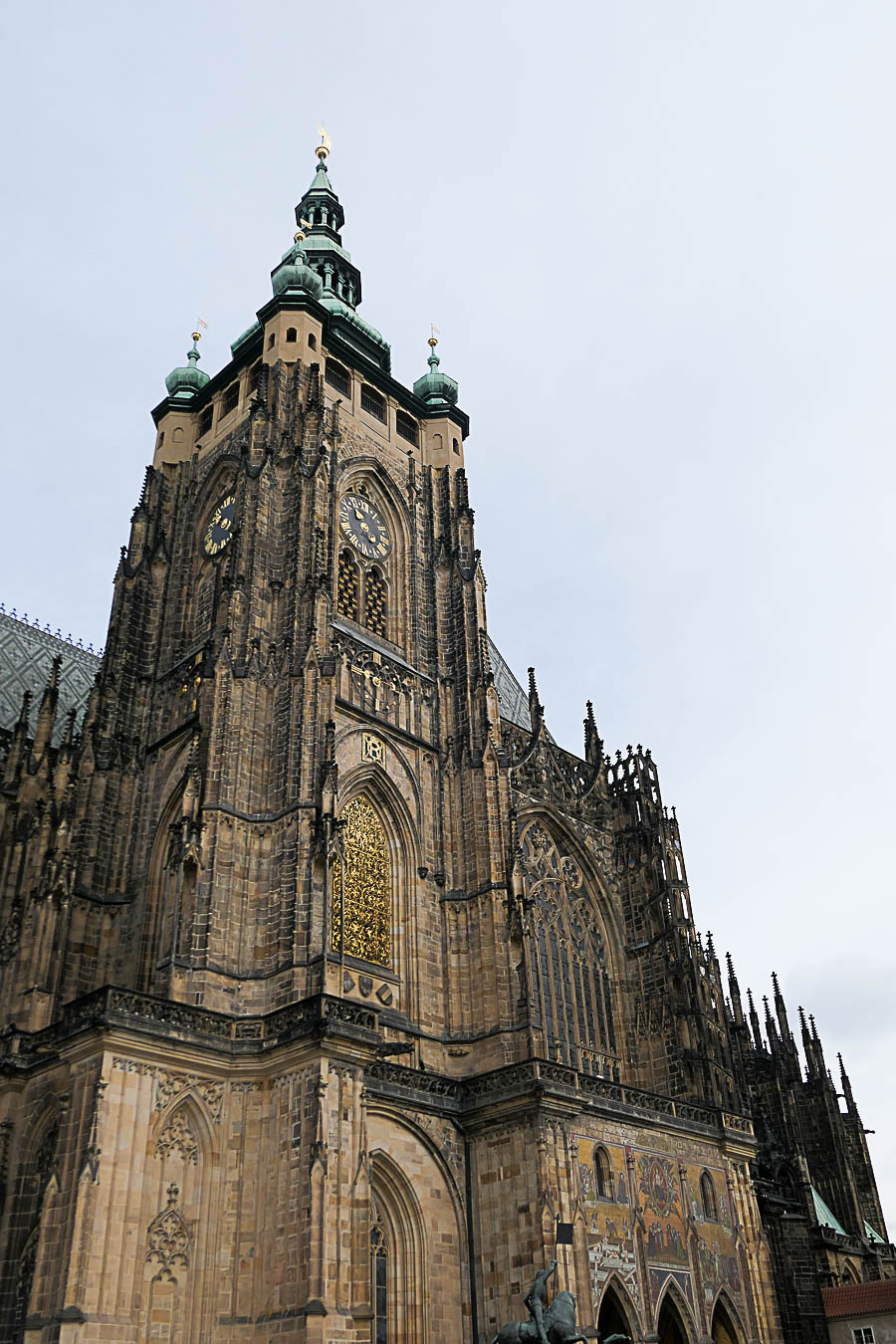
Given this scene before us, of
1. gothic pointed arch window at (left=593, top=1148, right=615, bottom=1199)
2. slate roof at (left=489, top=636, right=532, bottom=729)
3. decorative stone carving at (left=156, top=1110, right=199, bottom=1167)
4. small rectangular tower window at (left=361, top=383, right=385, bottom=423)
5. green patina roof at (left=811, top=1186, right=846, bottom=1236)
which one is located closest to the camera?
decorative stone carving at (left=156, top=1110, right=199, bottom=1167)

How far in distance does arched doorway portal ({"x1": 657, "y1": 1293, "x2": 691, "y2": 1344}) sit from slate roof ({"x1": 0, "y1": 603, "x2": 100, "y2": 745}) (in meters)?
22.9

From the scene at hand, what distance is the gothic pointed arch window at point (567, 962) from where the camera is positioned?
31906 mm

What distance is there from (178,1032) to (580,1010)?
13.6 meters

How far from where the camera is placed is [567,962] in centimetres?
3341

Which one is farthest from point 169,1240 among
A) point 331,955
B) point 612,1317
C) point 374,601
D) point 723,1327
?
point 374,601

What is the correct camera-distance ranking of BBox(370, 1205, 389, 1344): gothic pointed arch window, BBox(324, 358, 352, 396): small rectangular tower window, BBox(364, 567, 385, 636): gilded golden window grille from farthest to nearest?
BBox(324, 358, 352, 396): small rectangular tower window, BBox(364, 567, 385, 636): gilded golden window grille, BBox(370, 1205, 389, 1344): gothic pointed arch window

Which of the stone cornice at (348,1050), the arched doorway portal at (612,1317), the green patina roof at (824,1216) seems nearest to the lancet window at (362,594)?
the stone cornice at (348,1050)

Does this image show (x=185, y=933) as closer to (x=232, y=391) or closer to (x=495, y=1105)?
(x=495, y=1105)

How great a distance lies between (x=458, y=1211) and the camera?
2612 centimetres

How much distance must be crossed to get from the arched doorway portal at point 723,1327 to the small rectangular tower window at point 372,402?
26.5 metres

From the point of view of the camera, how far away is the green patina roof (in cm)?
4419

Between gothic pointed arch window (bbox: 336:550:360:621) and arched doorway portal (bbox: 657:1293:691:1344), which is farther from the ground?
gothic pointed arch window (bbox: 336:550:360:621)

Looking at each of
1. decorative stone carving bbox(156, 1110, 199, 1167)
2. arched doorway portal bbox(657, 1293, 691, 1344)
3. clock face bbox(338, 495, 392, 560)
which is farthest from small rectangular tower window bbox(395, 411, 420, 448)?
arched doorway portal bbox(657, 1293, 691, 1344)

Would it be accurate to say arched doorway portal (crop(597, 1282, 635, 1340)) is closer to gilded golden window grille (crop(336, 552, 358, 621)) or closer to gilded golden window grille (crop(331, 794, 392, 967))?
gilded golden window grille (crop(331, 794, 392, 967))
